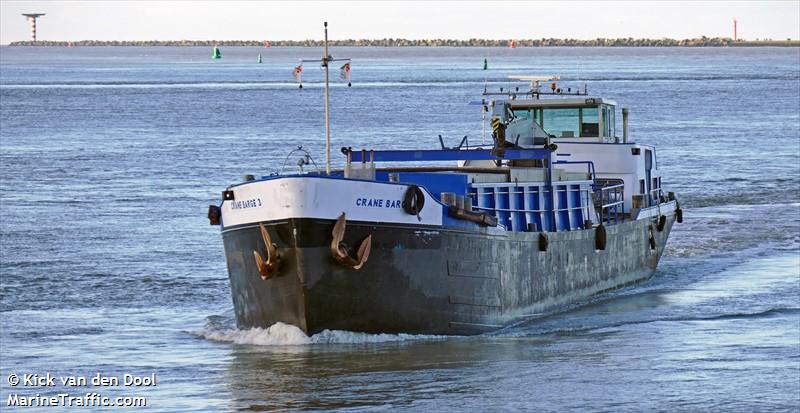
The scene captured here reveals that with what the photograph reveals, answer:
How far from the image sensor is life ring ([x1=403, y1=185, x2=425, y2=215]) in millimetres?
27656

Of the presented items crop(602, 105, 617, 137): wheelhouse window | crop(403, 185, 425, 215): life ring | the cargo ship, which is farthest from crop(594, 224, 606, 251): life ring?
crop(403, 185, 425, 215): life ring

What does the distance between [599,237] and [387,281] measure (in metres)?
8.39

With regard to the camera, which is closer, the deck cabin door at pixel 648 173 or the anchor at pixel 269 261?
the anchor at pixel 269 261

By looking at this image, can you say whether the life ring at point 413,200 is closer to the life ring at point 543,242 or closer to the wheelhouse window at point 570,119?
the life ring at point 543,242

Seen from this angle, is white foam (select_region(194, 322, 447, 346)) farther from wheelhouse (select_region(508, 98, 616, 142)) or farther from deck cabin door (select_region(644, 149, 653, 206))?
deck cabin door (select_region(644, 149, 653, 206))

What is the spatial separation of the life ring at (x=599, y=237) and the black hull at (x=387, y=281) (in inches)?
160

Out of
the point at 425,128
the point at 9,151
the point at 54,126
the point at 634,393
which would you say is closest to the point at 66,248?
the point at 634,393

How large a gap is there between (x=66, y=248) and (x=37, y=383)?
16.4m

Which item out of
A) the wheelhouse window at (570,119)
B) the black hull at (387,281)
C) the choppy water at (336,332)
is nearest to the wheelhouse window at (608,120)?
the wheelhouse window at (570,119)

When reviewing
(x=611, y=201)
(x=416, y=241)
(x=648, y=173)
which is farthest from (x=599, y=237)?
(x=416, y=241)

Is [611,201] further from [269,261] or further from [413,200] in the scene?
[269,261]

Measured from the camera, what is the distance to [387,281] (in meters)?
27.9

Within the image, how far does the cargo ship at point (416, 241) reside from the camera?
89.4ft

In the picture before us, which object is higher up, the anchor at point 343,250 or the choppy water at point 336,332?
the anchor at point 343,250
